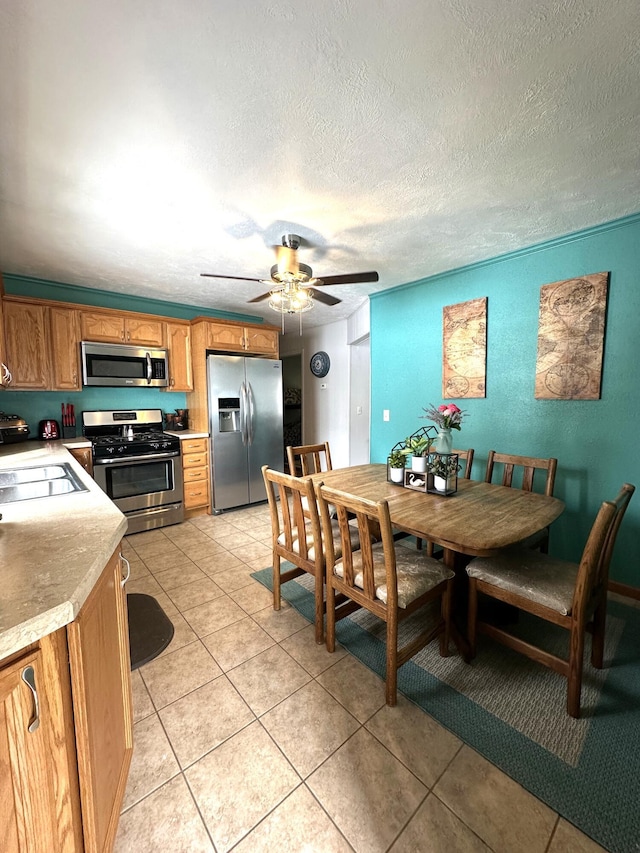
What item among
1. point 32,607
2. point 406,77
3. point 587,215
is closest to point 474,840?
point 32,607

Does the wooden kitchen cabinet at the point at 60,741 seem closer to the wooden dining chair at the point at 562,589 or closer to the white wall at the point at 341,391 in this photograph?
the wooden dining chair at the point at 562,589

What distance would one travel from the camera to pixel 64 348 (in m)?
3.30

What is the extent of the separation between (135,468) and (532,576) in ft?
10.9

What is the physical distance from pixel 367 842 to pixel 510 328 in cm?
301

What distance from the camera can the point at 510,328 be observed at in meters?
2.77

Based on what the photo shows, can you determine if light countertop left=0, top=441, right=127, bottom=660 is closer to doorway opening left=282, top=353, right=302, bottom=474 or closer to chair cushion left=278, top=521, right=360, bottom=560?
chair cushion left=278, top=521, right=360, bottom=560

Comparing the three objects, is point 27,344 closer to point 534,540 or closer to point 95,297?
point 95,297

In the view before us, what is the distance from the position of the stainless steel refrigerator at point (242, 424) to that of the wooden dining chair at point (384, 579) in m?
2.38

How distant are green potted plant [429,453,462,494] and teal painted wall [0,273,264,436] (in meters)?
3.30

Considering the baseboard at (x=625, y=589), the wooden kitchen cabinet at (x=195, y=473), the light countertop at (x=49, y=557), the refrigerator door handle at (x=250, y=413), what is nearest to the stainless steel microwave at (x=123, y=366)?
the wooden kitchen cabinet at (x=195, y=473)

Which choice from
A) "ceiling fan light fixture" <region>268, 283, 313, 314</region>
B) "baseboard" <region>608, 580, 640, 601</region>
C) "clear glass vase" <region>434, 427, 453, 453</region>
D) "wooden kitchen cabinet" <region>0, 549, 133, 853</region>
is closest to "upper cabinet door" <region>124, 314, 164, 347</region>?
"ceiling fan light fixture" <region>268, 283, 313, 314</region>

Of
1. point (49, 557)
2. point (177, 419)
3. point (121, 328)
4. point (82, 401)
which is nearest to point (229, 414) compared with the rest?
point (177, 419)

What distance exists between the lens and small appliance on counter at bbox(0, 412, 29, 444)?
2.99 m

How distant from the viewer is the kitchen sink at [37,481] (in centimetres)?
190
